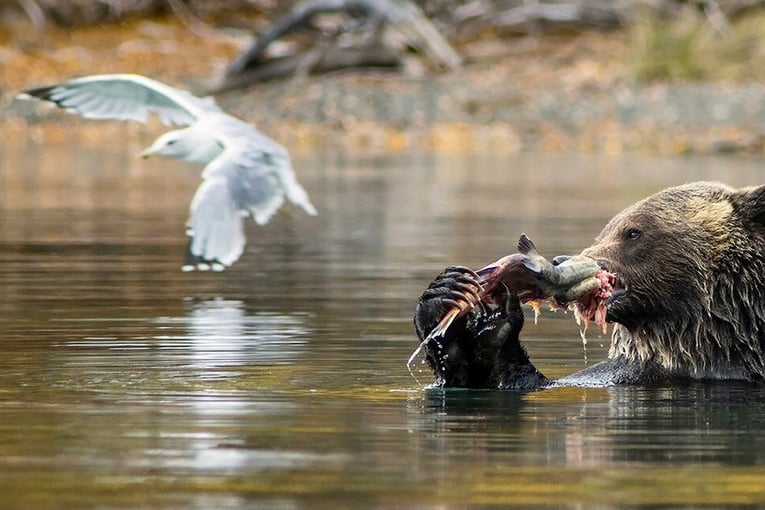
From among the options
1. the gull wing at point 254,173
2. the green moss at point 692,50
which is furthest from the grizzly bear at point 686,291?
the green moss at point 692,50

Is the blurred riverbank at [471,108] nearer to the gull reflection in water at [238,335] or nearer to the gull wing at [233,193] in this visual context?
the gull reflection in water at [238,335]

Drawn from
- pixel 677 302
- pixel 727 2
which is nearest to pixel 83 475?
pixel 677 302

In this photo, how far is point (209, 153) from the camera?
37.3 ft

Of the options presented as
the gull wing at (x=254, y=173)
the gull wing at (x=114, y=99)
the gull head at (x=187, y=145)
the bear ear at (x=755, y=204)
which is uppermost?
the gull wing at (x=114, y=99)

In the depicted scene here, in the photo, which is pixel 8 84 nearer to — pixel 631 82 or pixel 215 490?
pixel 631 82

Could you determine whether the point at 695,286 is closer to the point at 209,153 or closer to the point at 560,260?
the point at 560,260

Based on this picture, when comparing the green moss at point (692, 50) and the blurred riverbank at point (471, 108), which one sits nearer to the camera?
the blurred riverbank at point (471, 108)

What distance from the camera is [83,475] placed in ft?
21.4

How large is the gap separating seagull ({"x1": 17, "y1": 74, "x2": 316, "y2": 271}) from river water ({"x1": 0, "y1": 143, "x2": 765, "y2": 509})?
A: 620 millimetres

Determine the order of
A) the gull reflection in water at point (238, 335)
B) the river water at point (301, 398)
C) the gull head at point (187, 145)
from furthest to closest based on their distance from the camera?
the gull head at point (187, 145), the gull reflection in water at point (238, 335), the river water at point (301, 398)

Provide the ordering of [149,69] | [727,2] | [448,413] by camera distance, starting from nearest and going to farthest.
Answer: [448,413] < [149,69] < [727,2]

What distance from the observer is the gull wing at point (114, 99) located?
11234mm

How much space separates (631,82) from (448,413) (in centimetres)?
2815

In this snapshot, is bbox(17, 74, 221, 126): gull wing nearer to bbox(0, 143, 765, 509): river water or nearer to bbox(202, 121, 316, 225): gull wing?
bbox(202, 121, 316, 225): gull wing
